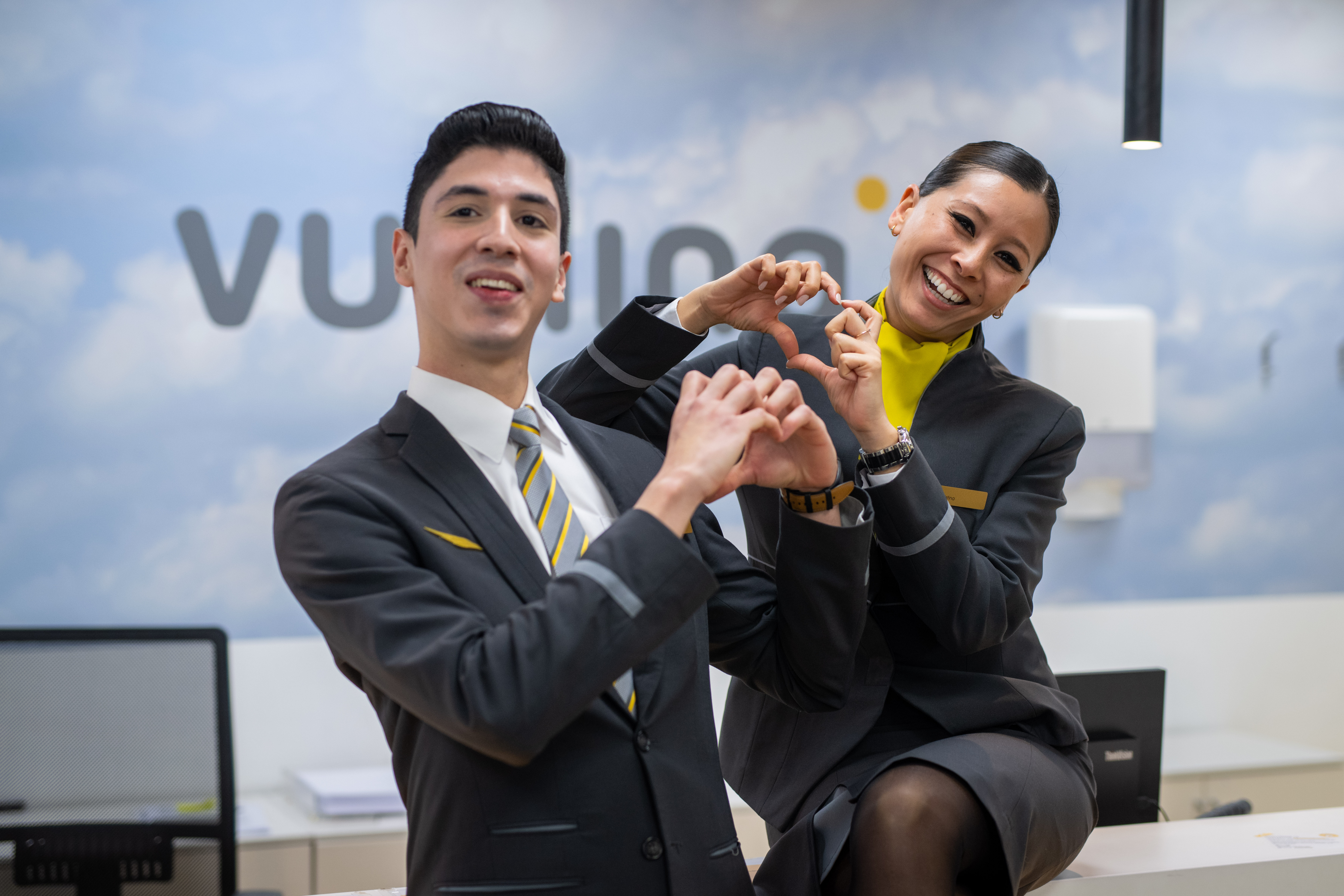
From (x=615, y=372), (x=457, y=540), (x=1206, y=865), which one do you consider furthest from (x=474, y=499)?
(x=1206, y=865)

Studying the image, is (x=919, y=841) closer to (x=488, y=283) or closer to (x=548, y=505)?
(x=548, y=505)

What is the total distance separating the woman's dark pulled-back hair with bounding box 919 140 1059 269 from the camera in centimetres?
182

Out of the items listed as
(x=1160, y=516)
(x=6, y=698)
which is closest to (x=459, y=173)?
(x=6, y=698)

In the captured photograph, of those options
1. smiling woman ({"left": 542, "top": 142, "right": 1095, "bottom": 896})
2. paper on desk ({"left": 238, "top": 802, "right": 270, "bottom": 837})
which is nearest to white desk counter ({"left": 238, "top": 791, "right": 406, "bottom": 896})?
paper on desk ({"left": 238, "top": 802, "right": 270, "bottom": 837})

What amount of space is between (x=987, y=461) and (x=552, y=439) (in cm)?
77

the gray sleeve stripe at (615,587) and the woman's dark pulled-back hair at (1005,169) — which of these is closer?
the gray sleeve stripe at (615,587)

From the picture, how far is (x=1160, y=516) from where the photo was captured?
14.5 feet

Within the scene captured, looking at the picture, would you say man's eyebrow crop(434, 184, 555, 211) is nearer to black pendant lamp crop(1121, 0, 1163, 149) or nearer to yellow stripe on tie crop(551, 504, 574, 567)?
yellow stripe on tie crop(551, 504, 574, 567)

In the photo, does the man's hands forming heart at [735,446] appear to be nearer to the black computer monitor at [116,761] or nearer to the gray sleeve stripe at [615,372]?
the gray sleeve stripe at [615,372]

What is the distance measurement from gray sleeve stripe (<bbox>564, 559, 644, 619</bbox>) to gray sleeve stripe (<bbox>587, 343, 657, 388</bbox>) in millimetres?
665

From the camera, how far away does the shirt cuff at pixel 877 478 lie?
1.59m

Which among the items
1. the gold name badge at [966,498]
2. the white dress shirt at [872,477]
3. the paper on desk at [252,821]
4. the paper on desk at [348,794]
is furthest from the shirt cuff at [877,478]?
the paper on desk at [252,821]

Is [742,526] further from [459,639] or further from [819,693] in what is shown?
[459,639]

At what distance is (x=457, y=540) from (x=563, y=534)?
14cm
